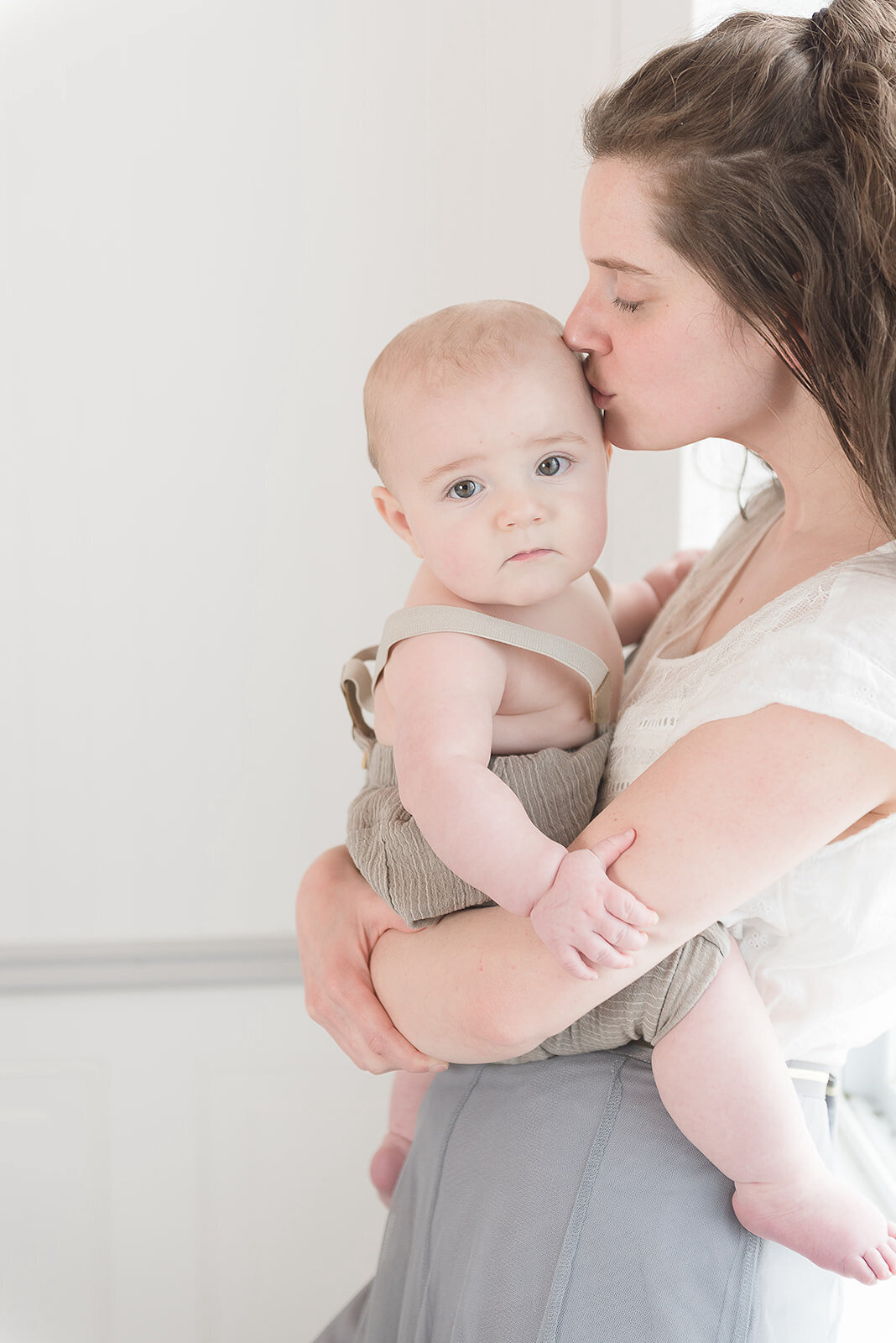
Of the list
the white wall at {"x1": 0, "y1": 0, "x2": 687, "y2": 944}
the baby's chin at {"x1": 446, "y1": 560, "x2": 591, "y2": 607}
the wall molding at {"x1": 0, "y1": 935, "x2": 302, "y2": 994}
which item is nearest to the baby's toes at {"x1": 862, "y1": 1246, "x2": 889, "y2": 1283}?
the baby's chin at {"x1": 446, "y1": 560, "x2": 591, "y2": 607}

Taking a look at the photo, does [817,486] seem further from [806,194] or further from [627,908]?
[627,908]

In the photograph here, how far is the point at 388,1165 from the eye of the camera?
4.36ft

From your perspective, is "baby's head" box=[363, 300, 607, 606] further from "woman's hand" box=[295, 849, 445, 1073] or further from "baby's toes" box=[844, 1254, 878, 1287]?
"baby's toes" box=[844, 1254, 878, 1287]

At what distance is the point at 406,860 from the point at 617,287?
541 millimetres

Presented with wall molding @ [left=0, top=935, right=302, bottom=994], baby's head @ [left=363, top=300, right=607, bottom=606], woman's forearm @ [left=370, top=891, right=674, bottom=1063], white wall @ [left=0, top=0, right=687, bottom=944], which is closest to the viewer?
woman's forearm @ [left=370, top=891, right=674, bottom=1063]

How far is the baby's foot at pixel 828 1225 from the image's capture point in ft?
2.84

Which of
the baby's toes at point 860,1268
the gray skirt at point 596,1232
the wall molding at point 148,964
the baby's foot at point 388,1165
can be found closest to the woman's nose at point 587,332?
the gray skirt at point 596,1232

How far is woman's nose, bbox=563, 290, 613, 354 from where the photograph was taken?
3.16ft

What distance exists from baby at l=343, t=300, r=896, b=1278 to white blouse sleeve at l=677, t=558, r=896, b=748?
14 cm

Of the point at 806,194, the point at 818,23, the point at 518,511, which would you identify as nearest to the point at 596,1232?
the point at 518,511

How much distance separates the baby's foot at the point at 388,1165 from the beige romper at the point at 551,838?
43 centimetres

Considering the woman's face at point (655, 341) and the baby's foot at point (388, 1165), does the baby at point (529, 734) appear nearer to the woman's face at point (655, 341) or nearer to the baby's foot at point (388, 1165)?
the woman's face at point (655, 341)

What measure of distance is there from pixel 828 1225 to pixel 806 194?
0.81 metres

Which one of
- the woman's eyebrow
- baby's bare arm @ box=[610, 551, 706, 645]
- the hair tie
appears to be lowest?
baby's bare arm @ box=[610, 551, 706, 645]
